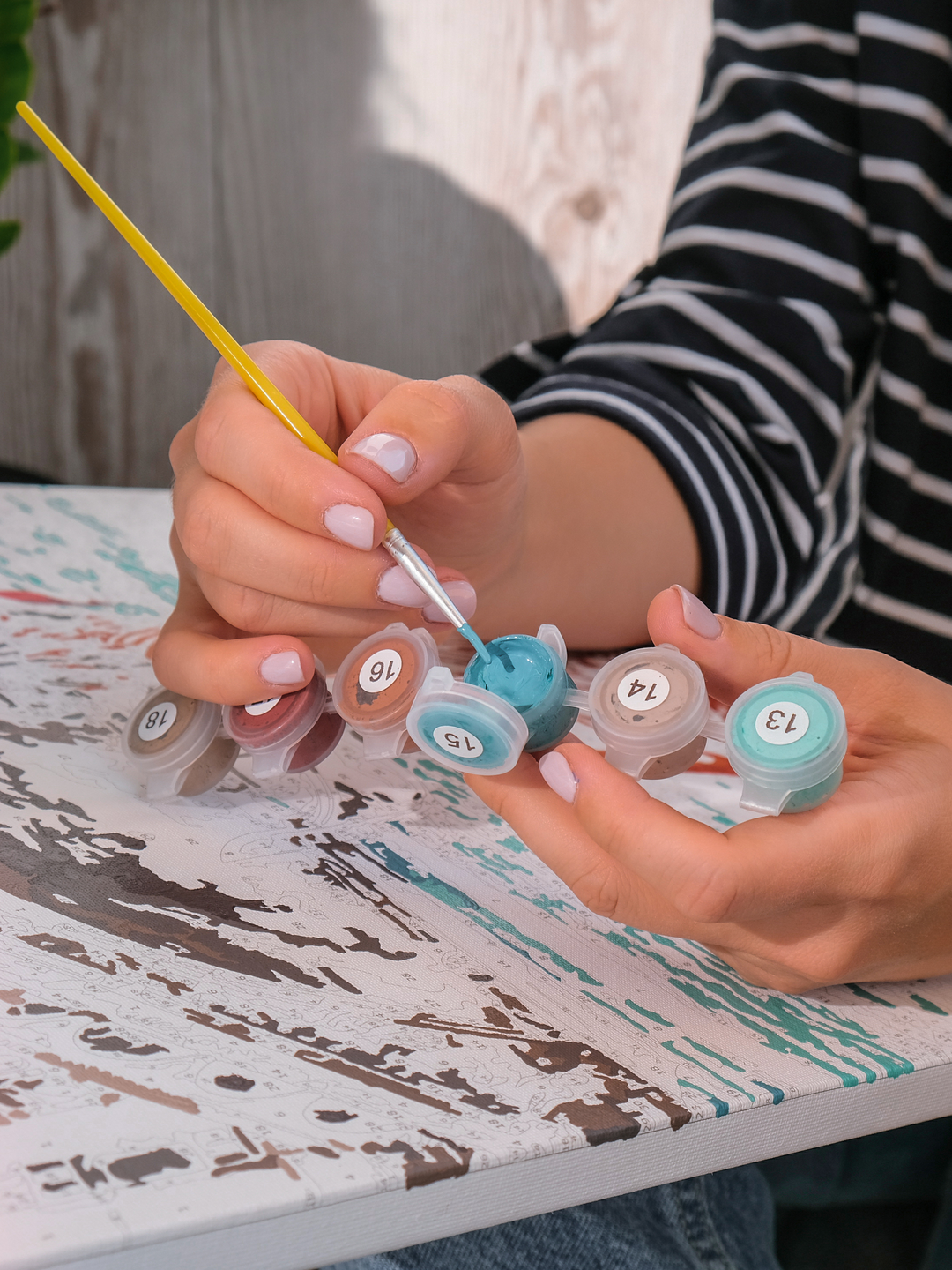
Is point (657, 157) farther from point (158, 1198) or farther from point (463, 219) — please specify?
point (158, 1198)

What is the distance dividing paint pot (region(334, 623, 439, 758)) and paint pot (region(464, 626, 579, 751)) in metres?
0.02

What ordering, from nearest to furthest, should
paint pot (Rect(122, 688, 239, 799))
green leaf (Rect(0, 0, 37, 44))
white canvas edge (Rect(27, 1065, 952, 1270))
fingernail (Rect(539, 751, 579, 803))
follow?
white canvas edge (Rect(27, 1065, 952, 1270)) → fingernail (Rect(539, 751, 579, 803)) → paint pot (Rect(122, 688, 239, 799)) → green leaf (Rect(0, 0, 37, 44))

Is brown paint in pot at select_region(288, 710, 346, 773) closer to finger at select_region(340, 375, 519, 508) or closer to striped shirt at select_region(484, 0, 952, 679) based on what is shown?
finger at select_region(340, 375, 519, 508)

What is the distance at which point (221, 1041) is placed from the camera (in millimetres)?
→ 295

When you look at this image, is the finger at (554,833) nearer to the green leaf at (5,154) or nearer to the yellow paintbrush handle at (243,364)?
the yellow paintbrush handle at (243,364)

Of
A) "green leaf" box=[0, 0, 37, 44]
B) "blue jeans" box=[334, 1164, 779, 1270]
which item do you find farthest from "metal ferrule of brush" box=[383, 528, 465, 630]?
"green leaf" box=[0, 0, 37, 44]

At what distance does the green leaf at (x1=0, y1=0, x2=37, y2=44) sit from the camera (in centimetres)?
88

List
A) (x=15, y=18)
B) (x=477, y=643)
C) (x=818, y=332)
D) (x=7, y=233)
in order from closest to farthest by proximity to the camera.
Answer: (x=477, y=643)
(x=818, y=332)
(x=15, y=18)
(x=7, y=233)

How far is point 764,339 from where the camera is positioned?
0.71 m

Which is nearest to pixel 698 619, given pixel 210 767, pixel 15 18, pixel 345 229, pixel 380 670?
pixel 380 670

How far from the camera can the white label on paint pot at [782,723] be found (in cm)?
31

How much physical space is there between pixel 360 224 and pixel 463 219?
147 millimetres

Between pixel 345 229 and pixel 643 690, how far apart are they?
120 cm

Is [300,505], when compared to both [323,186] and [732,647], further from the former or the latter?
[323,186]
